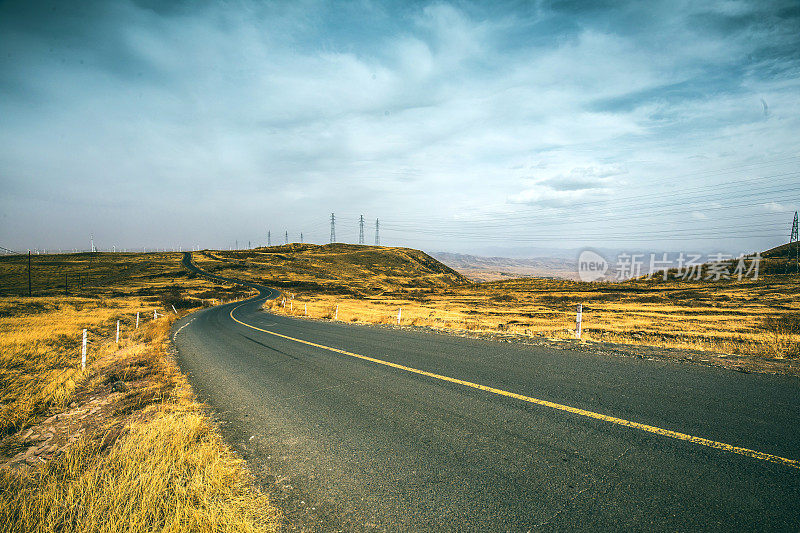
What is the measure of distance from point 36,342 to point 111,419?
16.1 meters

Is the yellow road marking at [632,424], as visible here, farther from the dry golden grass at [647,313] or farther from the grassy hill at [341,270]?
the grassy hill at [341,270]

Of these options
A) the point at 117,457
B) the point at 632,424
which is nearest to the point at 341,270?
the point at 117,457

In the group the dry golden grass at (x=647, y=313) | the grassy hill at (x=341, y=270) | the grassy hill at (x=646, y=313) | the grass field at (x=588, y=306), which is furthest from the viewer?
the grassy hill at (x=341, y=270)

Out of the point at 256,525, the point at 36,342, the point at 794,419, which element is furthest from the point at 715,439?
the point at 36,342

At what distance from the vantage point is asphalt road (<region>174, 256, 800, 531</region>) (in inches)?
111

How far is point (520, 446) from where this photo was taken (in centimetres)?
391

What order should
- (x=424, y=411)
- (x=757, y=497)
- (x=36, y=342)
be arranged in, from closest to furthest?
(x=757, y=497), (x=424, y=411), (x=36, y=342)

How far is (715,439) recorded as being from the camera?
3.72 m

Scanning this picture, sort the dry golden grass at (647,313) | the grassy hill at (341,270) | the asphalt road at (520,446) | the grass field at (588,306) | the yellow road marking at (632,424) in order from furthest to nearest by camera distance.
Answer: the grassy hill at (341,270) → the dry golden grass at (647,313) → the grass field at (588,306) → the yellow road marking at (632,424) → the asphalt road at (520,446)

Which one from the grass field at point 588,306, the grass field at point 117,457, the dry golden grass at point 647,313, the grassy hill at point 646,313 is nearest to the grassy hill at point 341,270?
the grass field at point 588,306

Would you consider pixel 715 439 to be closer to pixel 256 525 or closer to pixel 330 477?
pixel 330 477

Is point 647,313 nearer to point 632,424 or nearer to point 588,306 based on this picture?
point 588,306

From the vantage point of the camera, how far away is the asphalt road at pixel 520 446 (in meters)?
2.83

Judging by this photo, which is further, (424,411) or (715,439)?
(424,411)
